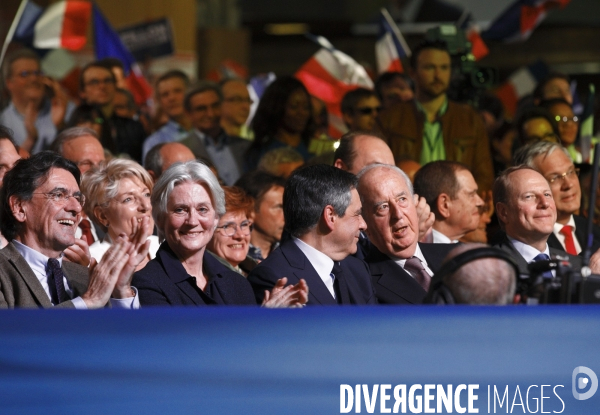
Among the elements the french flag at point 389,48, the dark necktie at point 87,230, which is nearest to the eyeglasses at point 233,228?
the dark necktie at point 87,230

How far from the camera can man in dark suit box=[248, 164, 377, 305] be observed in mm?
4383

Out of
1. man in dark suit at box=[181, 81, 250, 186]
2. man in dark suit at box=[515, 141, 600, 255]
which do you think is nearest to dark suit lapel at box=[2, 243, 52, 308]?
man in dark suit at box=[515, 141, 600, 255]

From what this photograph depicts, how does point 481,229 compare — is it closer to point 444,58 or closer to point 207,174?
point 444,58

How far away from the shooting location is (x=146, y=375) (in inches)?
116

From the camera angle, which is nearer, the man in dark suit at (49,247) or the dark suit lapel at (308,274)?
the man in dark suit at (49,247)

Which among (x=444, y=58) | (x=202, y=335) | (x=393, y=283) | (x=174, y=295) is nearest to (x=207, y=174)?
(x=174, y=295)

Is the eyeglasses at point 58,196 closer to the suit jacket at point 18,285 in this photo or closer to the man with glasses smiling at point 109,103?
the suit jacket at point 18,285

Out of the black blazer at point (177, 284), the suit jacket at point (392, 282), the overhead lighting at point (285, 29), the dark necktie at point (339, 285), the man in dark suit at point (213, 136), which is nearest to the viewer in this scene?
the black blazer at point (177, 284)

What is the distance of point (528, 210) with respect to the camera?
202 inches

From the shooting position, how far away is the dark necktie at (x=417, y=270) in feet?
15.8

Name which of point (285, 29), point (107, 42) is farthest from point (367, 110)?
point (285, 29)

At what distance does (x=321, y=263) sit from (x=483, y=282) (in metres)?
1.36

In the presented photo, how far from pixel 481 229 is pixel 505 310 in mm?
3385

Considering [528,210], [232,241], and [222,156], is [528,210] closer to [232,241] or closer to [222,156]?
[232,241]
